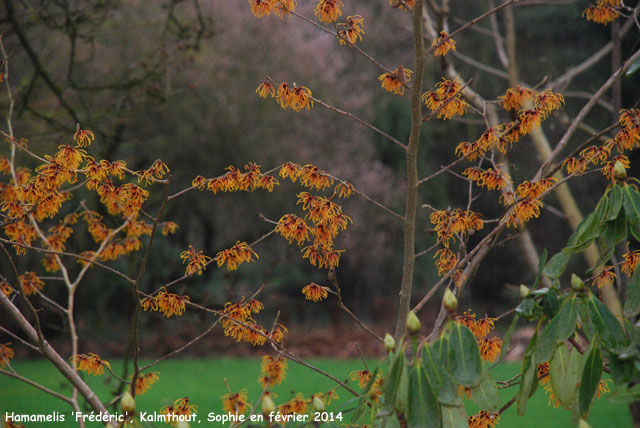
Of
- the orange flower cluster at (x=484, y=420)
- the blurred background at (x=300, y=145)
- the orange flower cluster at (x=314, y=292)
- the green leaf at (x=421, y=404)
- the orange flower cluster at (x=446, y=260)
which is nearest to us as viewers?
the green leaf at (x=421, y=404)

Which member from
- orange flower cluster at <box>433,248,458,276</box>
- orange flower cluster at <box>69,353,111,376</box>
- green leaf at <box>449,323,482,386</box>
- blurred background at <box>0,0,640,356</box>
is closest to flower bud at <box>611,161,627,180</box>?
green leaf at <box>449,323,482,386</box>

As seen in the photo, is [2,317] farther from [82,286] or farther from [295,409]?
[295,409]

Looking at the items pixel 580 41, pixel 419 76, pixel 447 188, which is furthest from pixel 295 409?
pixel 580 41

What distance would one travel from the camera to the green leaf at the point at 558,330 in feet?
4.10

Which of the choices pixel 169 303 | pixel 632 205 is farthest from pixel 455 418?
pixel 169 303

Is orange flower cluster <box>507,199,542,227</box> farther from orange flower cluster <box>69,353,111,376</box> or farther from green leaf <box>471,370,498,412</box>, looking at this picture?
orange flower cluster <box>69,353,111,376</box>

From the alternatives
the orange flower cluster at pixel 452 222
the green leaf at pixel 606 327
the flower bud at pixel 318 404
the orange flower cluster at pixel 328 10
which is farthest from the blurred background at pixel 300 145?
the green leaf at pixel 606 327

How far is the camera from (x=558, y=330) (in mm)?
1264

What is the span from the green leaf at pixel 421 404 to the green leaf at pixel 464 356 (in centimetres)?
7

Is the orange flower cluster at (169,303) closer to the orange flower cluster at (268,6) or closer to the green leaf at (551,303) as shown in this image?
the orange flower cluster at (268,6)

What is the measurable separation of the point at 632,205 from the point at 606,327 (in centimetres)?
24

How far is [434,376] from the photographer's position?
1188mm

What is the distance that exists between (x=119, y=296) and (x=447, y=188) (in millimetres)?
6407

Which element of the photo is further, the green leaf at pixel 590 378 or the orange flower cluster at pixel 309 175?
the orange flower cluster at pixel 309 175
